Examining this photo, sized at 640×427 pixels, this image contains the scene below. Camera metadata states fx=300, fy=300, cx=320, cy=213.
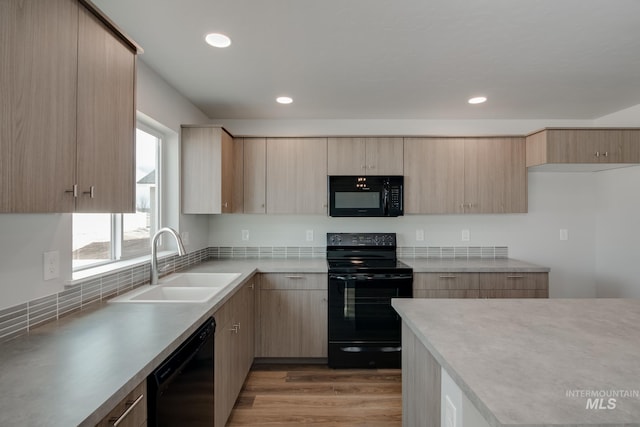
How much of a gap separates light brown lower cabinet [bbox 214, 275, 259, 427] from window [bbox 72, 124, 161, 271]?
2.72 ft

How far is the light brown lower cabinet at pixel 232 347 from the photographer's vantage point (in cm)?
176

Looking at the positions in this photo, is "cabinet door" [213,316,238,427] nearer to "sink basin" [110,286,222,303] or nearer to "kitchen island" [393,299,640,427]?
"sink basin" [110,286,222,303]

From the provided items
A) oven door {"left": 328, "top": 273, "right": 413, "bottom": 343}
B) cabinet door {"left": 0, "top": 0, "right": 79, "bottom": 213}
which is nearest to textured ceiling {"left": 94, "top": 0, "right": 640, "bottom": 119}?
cabinet door {"left": 0, "top": 0, "right": 79, "bottom": 213}

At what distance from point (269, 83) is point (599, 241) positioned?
3.78m

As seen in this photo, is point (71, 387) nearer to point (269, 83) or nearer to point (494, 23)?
point (269, 83)

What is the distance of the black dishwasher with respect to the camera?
1054mm

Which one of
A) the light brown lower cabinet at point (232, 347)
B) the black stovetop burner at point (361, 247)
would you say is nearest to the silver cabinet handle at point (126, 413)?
the light brown lower cabinet at point (232, 347)

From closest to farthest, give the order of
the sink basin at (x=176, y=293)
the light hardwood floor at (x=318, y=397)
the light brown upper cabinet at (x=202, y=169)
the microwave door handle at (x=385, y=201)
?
the sink basin at (x=176, y=293) → the light hardwood floor at (x=318, y=397) → the light brown upper cabinet at (x=202, y=169) → the microwave door handle at (x=385, y=201)

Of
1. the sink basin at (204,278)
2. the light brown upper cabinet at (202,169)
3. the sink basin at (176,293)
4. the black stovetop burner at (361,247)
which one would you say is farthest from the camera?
the black stovetop burner at (361,247)

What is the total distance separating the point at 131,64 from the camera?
4.65 ft

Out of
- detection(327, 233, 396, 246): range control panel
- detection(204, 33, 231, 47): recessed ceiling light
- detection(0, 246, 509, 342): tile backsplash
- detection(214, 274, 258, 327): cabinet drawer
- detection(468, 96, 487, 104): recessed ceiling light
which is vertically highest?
detection(468, 96, 487, 104): recessed ceiling light

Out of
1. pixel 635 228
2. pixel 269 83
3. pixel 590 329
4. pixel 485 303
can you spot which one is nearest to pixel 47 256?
pixel 269 83

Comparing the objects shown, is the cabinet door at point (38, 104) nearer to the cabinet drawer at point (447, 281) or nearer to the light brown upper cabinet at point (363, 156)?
the light brown upper cabinet at point (363, 156)

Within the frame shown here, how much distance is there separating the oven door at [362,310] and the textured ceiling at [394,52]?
1650mm
